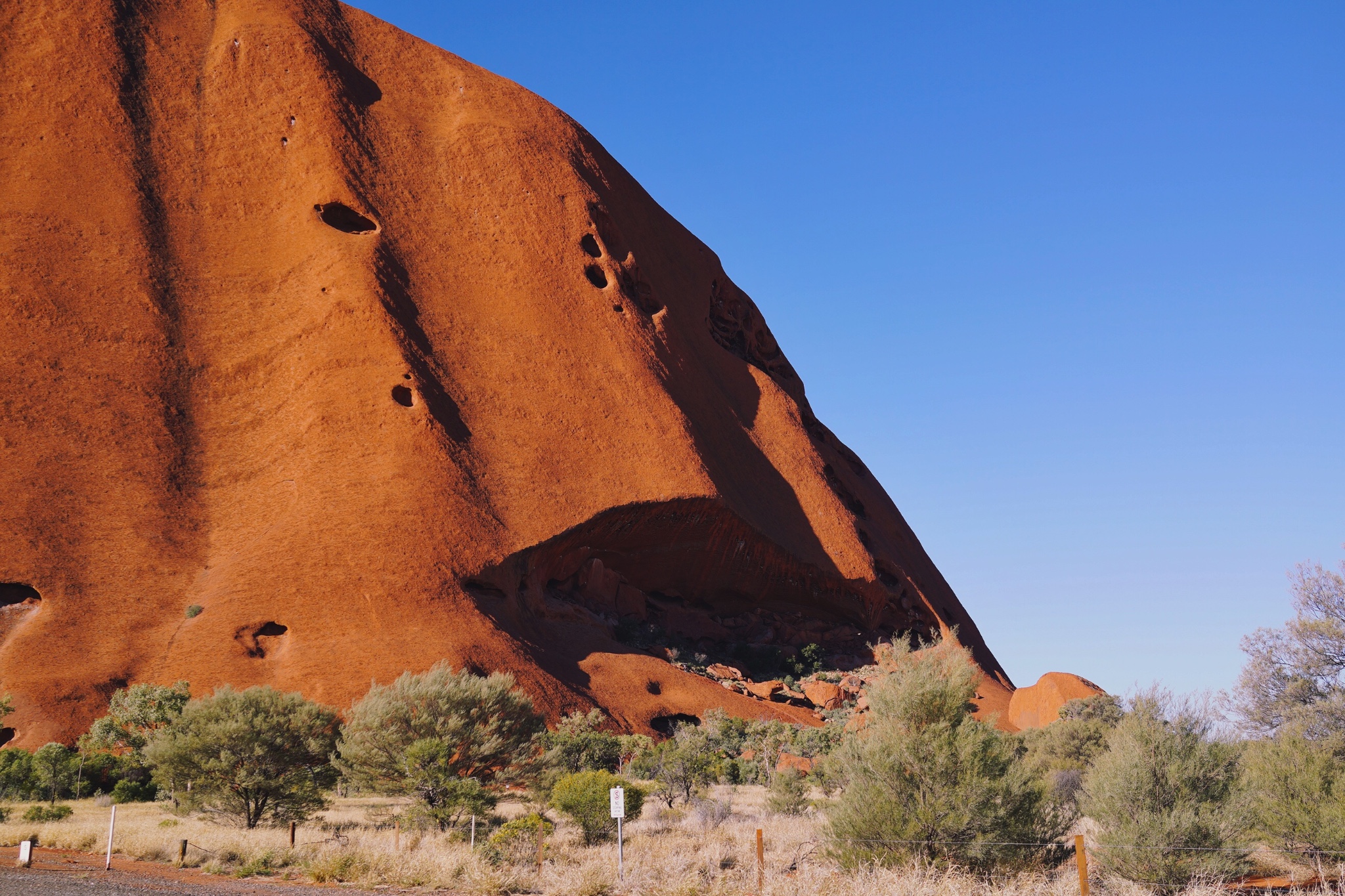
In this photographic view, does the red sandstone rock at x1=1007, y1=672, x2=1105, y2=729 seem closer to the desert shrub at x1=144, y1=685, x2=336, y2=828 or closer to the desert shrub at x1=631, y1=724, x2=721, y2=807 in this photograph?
the desert shrub at x1=631, y1=724, x2=721, y2=807

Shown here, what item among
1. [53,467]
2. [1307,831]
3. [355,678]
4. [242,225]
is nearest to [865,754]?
[1307,831]

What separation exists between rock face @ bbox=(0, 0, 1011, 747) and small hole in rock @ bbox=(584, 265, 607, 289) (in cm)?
11

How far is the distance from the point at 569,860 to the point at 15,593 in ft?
72.6

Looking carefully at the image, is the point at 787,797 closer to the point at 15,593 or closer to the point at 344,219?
the point at 15,593

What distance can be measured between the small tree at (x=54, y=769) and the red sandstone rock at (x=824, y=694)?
25804 mm

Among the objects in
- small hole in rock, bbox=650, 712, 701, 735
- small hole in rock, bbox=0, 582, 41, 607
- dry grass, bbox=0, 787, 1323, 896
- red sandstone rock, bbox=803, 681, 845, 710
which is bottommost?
dry grass, bbox=0, 787, 1323, 896

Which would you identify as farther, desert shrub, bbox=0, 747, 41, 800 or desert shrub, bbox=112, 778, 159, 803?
desert shrub, bbox=112, 778, 159, 803

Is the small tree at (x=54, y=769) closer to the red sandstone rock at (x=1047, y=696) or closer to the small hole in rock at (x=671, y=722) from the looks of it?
the small hole in rock at (x=671, y=722)

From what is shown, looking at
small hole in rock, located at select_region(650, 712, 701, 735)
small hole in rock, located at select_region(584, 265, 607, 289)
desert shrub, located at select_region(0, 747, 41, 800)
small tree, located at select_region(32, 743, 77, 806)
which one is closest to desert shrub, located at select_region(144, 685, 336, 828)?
small tree, located at select_region(32, 743, 77, 806)

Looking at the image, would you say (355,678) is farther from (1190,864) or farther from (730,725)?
(1190,864)

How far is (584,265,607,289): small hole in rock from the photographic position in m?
43.3

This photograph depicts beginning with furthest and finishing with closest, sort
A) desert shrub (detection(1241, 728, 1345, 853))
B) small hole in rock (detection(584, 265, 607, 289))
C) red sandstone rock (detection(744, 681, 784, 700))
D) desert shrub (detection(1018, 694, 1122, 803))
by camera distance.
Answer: small hole in rock (detection(584, 265, 607, 289)) → red sandstone rock (detection(744, 681, 784, 700)) → desert shrub (detection(1018, 694, 1122, 803)) → desert shrub (detection(1241, 728, 1345, 853))

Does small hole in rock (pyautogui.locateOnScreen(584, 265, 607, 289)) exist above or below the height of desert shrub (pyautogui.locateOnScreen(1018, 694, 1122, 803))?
above

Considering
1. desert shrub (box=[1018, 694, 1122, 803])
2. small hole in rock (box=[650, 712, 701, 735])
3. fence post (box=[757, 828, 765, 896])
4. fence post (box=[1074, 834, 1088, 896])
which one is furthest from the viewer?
small hole in rock (box=[650, 712, 701, 735])
